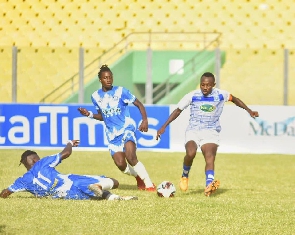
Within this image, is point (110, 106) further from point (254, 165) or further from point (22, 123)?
point (22, 123)

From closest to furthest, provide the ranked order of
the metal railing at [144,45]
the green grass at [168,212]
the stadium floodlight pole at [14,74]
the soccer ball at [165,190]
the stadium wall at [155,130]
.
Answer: the green grass at [168,212] → the soccer ball at [165,190] → the stadium wall at [155,130] → the stadium floodlight pole at [14,74] → the metal railing at [144,45]

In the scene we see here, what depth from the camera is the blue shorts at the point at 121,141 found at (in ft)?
35.8

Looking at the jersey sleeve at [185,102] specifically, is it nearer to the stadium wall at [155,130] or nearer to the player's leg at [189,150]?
the player's leg at [189,150]

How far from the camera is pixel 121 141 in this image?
431 inches

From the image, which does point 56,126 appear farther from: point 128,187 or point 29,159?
point 29,159

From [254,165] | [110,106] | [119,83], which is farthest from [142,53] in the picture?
[110,106]

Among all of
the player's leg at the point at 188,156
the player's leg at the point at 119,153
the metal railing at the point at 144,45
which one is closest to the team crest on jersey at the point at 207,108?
the player's leg at the point at 188,156

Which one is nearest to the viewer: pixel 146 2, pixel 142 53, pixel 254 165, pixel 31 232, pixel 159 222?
pixel 31 232

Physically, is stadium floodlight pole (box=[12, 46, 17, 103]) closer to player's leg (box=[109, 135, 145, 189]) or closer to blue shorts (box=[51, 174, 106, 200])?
player's leg (box=[109, 135, 145, 189])

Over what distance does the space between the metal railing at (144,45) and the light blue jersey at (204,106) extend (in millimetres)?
11394

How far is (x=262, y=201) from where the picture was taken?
32.8 feet

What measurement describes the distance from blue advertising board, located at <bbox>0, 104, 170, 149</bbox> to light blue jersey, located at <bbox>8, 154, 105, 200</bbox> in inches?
349

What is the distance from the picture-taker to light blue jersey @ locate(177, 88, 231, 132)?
10688mm

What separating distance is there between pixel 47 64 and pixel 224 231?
14.8 metres
